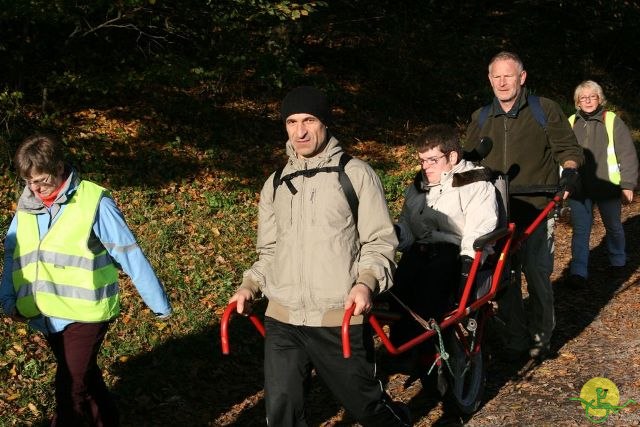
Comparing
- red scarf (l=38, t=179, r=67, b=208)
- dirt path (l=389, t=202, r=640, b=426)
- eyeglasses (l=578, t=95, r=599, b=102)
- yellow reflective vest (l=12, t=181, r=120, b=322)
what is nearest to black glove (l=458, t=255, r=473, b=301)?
dirt path (l=389, t=202, r=640, b=426)

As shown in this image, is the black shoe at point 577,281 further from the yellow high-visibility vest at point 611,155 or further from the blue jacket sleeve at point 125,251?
the blue jacket sleeve at point 125,251

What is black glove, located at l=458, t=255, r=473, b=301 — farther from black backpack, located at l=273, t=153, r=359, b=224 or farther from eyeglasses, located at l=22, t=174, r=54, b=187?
eyeglasses, located at l=22, t=174, r=54, b=187

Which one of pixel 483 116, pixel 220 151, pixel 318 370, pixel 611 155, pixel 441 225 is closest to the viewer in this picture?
pixel 318 370

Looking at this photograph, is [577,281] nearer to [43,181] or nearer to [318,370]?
[318,370]

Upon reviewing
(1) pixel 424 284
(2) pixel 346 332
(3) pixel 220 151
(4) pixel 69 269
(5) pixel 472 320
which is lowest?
(5) pixel 472 320

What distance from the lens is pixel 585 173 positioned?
9.23 m

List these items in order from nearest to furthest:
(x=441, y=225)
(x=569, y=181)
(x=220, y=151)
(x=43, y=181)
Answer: (x=43, y=181) < (x=441, y=225) < (x=569, y=181) < (x=220, y=151)

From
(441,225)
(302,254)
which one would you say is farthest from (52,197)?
(441,225)

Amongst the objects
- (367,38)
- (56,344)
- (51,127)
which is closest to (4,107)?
(51,127)

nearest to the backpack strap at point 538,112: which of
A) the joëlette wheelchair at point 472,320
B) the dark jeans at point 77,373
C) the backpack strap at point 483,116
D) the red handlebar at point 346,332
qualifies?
the backpack strap at point 483,116

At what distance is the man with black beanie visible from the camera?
13.4ft

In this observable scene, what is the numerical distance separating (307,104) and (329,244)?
722 millimetres

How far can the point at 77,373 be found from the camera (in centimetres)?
474

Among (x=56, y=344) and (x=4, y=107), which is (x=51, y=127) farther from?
(x=56, y=344)
